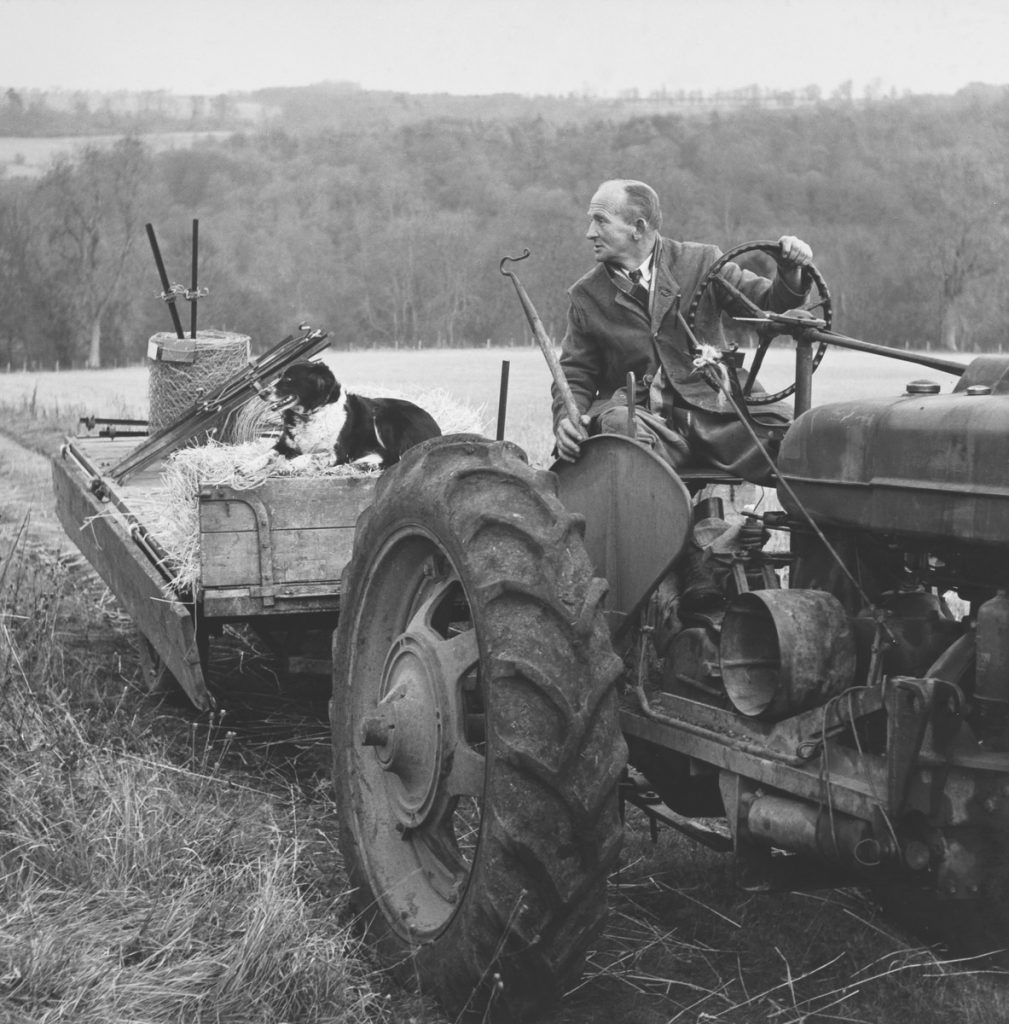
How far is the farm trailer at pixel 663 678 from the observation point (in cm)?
252

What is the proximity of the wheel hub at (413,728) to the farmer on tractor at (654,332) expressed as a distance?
617 millimetres

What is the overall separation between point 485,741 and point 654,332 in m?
1.47

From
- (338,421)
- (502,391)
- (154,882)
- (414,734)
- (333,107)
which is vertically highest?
(333,107)

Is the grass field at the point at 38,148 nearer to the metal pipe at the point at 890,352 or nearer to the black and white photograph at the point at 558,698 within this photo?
the black and white photograph at the point at 558,698

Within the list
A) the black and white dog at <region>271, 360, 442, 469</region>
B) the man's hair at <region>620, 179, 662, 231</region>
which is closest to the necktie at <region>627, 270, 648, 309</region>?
the man's hair at <region>620, 179, 662, 231</region>

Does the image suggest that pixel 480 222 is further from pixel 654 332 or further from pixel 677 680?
pixel 677 680

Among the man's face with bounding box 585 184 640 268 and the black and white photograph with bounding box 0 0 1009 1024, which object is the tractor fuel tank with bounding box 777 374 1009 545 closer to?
the black and white photograph with bounding box 0 0 1009 1024

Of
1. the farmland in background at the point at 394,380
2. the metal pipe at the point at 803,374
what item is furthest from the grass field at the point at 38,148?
the metal pipe at the point at 803,374

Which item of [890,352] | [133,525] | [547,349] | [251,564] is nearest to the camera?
[890,352]

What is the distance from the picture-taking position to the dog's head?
5.24m

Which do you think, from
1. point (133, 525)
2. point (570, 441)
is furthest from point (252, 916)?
point (133, 525)

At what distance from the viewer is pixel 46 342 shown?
1591cm

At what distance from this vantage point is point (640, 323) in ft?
13.5

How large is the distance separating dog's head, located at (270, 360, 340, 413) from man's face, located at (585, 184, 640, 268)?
58.2 inches
